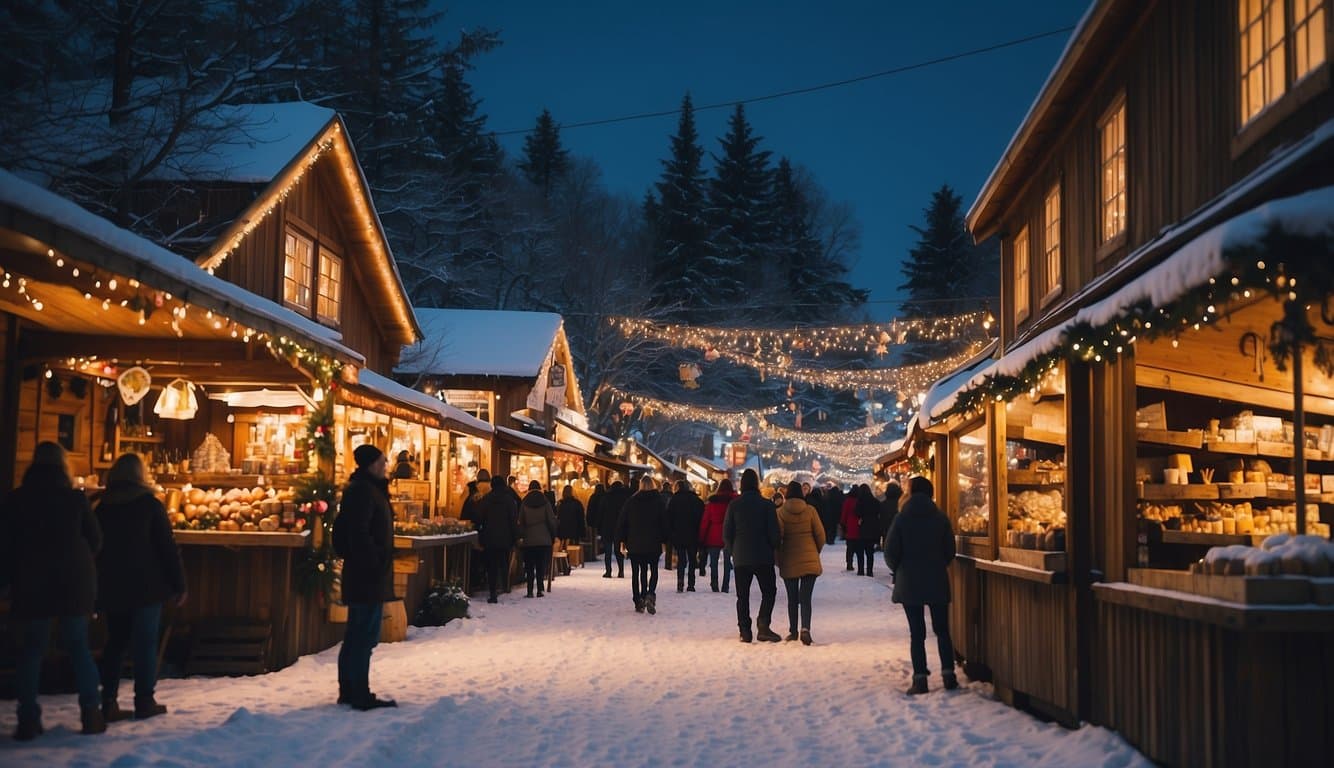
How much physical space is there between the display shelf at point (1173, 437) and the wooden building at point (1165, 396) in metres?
0.02

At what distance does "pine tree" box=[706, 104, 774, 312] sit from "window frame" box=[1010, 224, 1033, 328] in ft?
123

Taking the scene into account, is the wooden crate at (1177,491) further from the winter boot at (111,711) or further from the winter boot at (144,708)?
the winter boot at (111,711)

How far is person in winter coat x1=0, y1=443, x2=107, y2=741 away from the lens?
292 inches

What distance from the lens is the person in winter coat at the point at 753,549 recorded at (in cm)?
1409

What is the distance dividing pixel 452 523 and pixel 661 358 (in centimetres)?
3023

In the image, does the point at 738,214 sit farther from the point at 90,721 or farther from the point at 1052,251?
the point at 90,721

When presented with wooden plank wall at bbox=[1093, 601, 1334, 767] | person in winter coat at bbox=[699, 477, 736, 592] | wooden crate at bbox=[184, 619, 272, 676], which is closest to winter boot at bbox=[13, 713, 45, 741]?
wooden crate at bbox=[184, 619, 272, 676]

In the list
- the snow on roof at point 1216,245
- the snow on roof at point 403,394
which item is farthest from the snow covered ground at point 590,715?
the snow on roof at point 403,394

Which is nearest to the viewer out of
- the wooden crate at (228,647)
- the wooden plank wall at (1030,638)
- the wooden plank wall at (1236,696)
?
the wooden plank wall at (1236,696)

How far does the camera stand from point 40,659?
24.4 ft

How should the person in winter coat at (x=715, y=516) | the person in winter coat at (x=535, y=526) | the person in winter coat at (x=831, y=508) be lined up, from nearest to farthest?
the person in winter coat at (x=715, y=516), the person in winter coat at (x=535, y=526), the person in winter coat at (x=831, y=508)

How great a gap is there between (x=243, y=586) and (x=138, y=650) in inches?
110

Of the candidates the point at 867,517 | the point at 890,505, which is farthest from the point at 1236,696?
the point at 867,517

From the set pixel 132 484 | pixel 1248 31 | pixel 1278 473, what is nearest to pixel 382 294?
pixel 132 484
